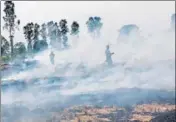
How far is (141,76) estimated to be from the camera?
93.9 meters

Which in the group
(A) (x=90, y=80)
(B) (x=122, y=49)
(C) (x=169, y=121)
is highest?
(B) (x=122, y=49)

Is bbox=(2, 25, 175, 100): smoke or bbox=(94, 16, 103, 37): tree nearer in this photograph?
bbox=(2, 25, 175, 100): smoke

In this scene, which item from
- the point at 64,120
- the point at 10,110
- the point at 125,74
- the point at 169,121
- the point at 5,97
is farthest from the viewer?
the point at 125,74

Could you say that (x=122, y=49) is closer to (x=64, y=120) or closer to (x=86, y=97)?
(x=86, y=97)

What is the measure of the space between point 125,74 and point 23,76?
20.3 m

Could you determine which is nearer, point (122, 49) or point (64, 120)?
point (64, 120)

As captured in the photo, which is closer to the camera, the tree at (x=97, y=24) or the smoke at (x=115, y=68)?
the smoke at (x=115, y=68)

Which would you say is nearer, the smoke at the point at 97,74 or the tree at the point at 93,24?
the smoke at the point at 97,74

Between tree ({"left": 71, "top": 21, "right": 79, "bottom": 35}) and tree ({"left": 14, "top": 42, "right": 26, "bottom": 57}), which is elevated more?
tree ({"left": 71, "top": 21, "right": 79, "bottom": 35})

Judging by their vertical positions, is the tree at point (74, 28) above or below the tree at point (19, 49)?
above

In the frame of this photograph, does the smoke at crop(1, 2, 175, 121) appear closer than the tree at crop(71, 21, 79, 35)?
Yes

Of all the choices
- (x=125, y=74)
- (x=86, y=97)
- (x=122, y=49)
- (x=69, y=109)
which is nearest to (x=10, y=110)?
(x=69, y=109)

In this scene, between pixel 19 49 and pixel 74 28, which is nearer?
pixel 19 49

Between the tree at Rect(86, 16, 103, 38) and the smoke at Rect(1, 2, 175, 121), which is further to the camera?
the tree at Rect(86, 16, 103, 38)
